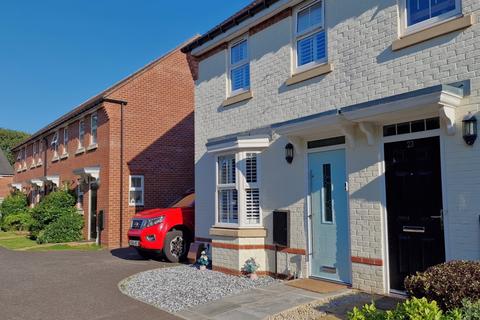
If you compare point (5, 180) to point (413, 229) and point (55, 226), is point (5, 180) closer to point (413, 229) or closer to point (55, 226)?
point (55, 226)

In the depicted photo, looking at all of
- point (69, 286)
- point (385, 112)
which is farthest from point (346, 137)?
point (69, 286)

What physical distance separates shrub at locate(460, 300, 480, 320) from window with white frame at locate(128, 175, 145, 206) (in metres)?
15.1

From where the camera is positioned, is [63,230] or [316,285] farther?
[63,230]

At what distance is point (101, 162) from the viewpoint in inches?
711

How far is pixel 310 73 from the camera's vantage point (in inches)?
343

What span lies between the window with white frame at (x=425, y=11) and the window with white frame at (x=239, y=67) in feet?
14.2

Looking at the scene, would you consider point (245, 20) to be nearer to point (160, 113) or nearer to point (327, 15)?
point (327, 15)

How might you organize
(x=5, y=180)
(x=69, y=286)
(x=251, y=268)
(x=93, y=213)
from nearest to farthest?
(x=251, y=268), (x=69, y=286), (x=93, y=213), (x=5, y=180)

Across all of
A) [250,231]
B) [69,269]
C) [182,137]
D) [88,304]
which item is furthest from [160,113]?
[88,304]

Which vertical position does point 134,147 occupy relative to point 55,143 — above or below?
below

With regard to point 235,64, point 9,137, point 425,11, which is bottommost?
point 425,11

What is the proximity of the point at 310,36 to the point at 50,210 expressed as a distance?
14769mm

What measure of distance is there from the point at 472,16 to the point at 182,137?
1453cm

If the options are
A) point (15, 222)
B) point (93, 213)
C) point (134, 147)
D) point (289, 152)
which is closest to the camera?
point (289, 152)
